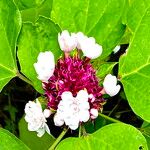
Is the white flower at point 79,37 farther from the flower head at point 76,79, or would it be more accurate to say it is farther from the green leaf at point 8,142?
the green leaf at point 8,142

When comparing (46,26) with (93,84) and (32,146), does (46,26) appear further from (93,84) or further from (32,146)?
(32,146)

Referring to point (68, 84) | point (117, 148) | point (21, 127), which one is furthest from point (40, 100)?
point (21, 127)

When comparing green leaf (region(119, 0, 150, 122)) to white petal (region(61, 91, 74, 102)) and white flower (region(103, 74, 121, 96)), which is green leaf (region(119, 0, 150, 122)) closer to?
white flower (region(103, 74, 121, 96))

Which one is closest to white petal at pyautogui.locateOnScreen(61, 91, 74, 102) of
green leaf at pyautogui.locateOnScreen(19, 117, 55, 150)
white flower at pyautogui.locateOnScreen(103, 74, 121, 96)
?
white flower at pyautogui.locateOnScreen(103, 74, 121, 96)

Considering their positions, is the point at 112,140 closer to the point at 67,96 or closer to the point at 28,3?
the point at 67,96

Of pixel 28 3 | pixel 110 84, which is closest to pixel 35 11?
pixel 28 3

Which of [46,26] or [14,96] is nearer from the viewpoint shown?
[46,26]

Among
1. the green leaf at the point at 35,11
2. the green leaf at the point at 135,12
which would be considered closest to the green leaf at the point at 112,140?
the green leaf at the point at 135,12
